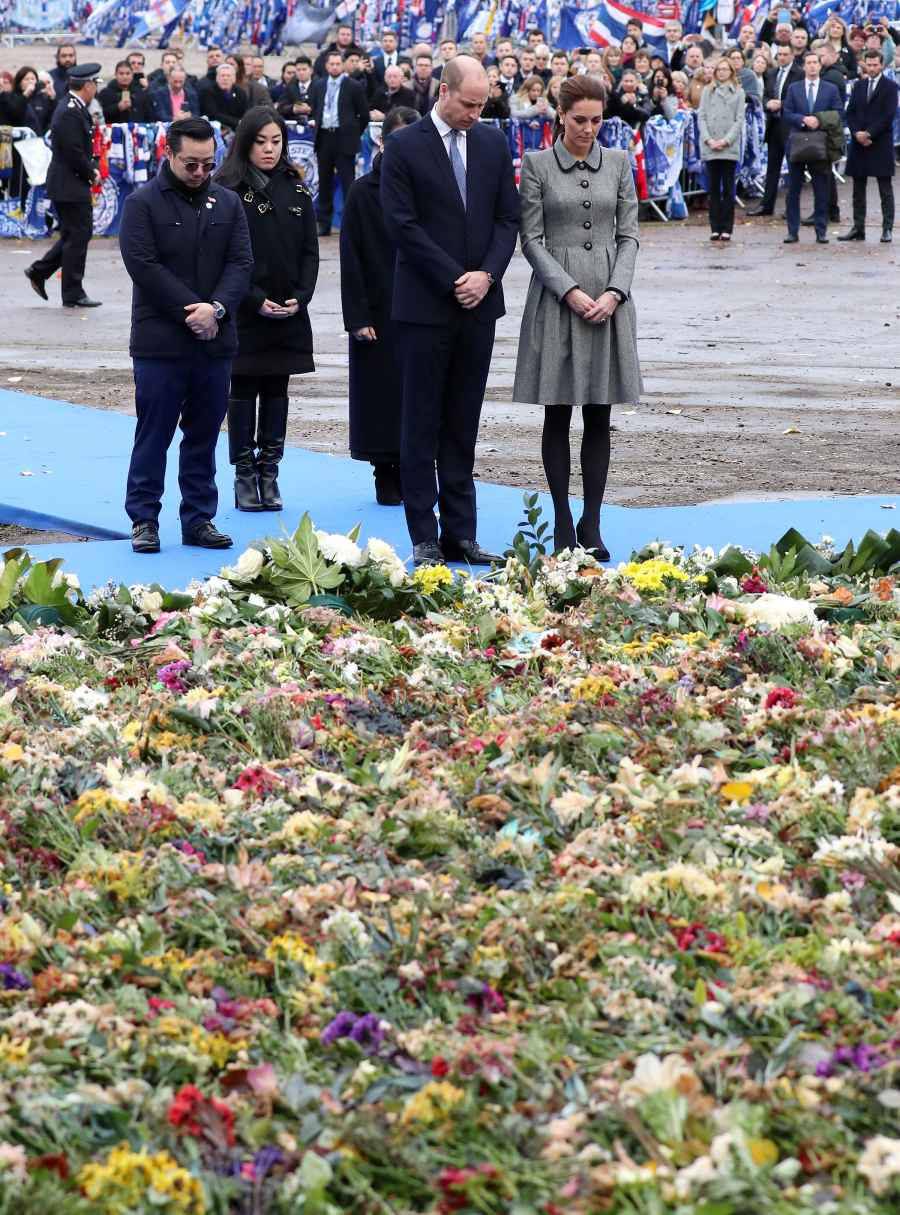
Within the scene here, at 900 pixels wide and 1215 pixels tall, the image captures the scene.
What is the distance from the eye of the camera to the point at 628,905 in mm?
3885

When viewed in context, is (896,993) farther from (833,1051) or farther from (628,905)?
(628,905)

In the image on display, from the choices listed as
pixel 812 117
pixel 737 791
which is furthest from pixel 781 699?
pixel 812 117

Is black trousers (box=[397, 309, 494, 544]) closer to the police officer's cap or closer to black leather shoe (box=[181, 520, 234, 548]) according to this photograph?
black leather shoe (box=[181, 520, 234, 548])

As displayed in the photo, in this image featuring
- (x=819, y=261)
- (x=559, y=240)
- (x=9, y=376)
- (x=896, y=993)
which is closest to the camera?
(x=896, y=993)

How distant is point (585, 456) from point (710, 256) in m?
13.8

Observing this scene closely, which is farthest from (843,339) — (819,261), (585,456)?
(585,456)

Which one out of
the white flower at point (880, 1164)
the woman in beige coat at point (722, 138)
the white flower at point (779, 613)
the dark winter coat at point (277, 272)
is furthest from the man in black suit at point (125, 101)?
the white flower at point (880, 1164)

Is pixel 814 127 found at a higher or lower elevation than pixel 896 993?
higher

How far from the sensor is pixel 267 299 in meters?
9.07

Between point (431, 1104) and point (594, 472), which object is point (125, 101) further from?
point (431, 1104)

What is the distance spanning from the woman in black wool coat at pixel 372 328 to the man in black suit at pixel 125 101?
15611 mm

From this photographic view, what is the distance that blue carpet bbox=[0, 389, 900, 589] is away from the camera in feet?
27.1

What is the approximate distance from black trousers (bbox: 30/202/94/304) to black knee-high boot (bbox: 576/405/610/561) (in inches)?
392

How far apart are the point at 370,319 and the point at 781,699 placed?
14.5 ft
